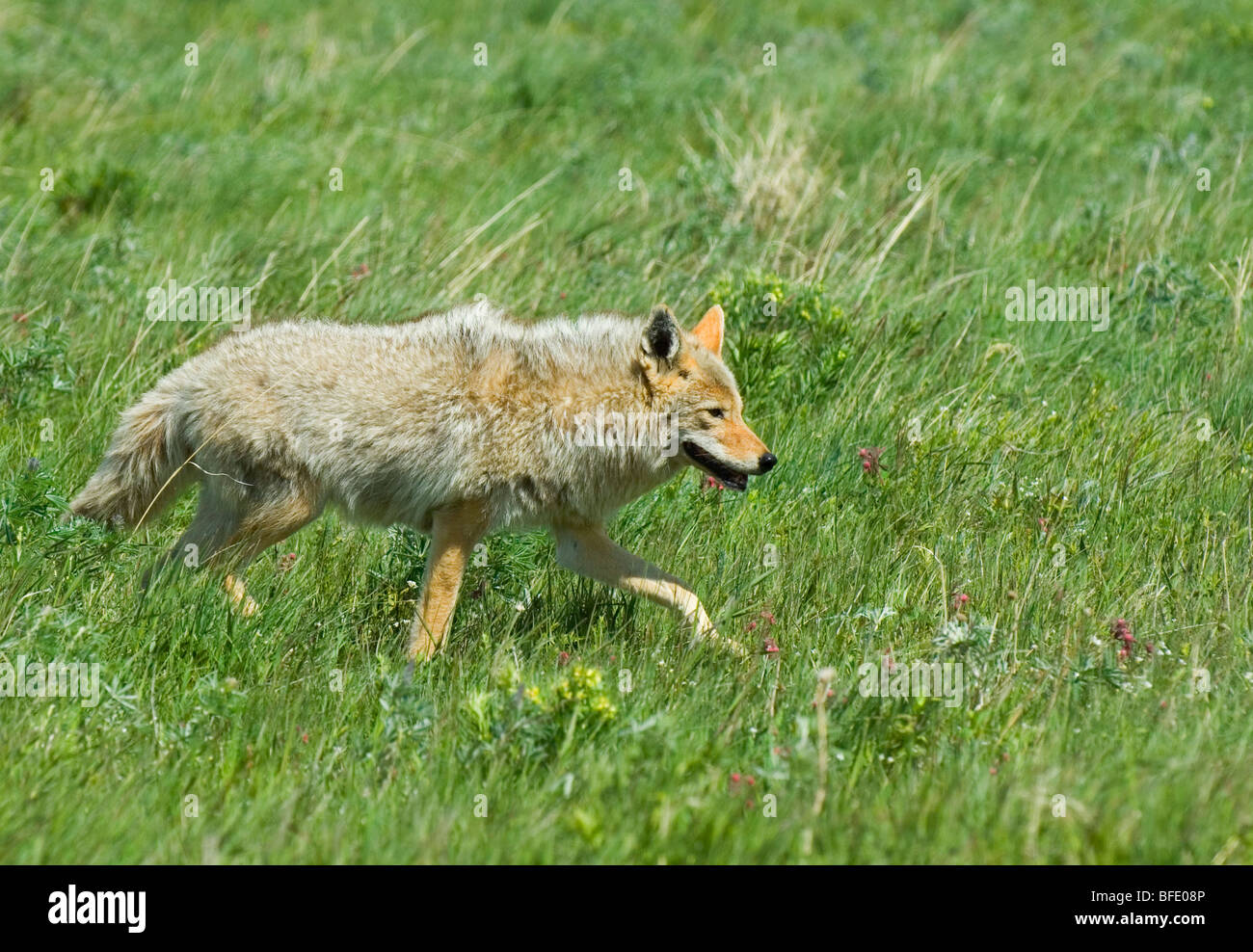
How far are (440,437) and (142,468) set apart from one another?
1409 mm

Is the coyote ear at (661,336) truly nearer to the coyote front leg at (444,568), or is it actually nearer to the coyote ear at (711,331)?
the coyote ear at (711,331)

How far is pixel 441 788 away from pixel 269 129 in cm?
862

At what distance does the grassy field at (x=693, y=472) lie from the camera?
429 centimetres

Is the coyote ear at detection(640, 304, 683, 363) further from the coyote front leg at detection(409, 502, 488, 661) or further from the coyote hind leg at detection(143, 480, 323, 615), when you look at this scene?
the coyote hind leg at detection(143, 480, 323, 615)

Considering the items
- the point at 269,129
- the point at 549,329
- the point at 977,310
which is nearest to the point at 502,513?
the point at 549,329

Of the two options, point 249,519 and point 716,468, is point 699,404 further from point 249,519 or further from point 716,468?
point 249,519

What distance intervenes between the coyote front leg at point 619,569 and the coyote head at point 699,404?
52cm

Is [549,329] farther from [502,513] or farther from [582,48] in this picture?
[582,48]

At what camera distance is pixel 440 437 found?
19.5 ft

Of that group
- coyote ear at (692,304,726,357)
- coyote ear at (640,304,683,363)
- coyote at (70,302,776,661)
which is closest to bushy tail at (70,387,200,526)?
coyote at (70,302,776,661)

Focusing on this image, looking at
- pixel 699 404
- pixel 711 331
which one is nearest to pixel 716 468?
pixel 699 404

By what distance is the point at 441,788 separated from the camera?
444cm

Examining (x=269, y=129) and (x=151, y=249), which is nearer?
(x=151, y=249)
